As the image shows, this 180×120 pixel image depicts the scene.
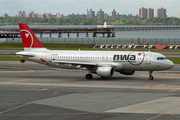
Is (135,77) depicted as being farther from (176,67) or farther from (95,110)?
(95,110)

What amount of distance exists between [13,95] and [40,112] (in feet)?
28.5

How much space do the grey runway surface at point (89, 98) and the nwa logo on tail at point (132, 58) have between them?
2.86 m

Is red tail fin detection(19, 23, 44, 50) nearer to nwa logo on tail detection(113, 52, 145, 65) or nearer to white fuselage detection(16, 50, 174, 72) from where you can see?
white fuselage detection(16, 50, 174, 72)

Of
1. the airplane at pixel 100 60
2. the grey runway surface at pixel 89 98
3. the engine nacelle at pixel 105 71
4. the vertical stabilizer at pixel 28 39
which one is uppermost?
the vertical stabilizer at pixel 28 39

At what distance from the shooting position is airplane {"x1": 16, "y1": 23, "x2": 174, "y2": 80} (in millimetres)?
44844

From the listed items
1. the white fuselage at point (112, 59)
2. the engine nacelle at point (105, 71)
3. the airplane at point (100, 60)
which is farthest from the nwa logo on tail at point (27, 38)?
the engine nacelle at point (105, 71)

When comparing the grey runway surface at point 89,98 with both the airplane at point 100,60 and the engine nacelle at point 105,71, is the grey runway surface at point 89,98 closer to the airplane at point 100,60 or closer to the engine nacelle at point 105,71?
the engine nacelle at point 105,71

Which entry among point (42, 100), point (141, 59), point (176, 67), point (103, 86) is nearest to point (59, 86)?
point (103, 86)

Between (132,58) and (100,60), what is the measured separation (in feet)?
16.8

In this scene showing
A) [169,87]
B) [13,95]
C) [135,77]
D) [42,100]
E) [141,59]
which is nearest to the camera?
[42,100]

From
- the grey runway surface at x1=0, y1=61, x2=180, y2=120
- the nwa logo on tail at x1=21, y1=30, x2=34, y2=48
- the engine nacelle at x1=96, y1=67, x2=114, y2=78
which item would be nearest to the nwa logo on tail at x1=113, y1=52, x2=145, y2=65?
the engine nacelle at x1=96, y1=67, x2=114, y2=78

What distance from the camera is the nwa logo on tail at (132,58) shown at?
45219mm

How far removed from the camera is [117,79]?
4659 centimetres

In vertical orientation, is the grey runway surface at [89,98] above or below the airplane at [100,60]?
below
